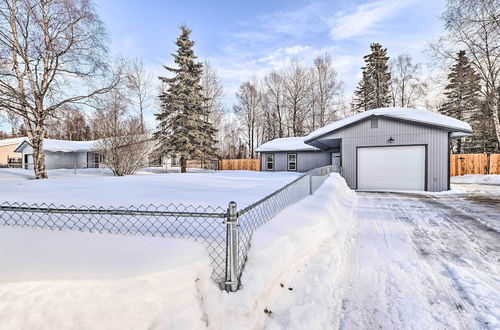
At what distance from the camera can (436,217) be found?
5949 millimetres

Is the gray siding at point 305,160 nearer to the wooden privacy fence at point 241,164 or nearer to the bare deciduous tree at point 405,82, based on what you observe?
the wooden privacy fence at point 241,164

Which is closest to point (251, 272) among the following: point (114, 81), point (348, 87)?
point (114, 81)

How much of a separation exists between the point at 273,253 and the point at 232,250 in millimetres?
731

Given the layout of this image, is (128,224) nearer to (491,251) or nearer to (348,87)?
(491,251)

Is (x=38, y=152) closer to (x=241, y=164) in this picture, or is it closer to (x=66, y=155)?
(x=66, y=155)

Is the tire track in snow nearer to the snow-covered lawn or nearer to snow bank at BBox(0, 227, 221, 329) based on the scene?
snow bank at BBox(0, 227, 221, 329)

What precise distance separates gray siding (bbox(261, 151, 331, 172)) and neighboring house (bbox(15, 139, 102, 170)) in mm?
17860

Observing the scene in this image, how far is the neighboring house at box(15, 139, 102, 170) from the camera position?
23.2 metres

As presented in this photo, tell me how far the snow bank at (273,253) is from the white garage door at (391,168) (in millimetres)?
8665

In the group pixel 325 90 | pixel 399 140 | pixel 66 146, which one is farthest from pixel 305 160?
pixel 66 146

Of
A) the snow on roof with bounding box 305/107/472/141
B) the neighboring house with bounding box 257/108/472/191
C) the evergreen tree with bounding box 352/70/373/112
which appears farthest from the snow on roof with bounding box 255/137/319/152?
the evergreen tree with bounding box 352/70/373/112

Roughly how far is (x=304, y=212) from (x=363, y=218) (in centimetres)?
262

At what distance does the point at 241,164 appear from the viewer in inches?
1047

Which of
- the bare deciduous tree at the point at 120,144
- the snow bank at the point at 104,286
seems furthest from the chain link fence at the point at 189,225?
the bare deciduous tree at the point at 120,144
